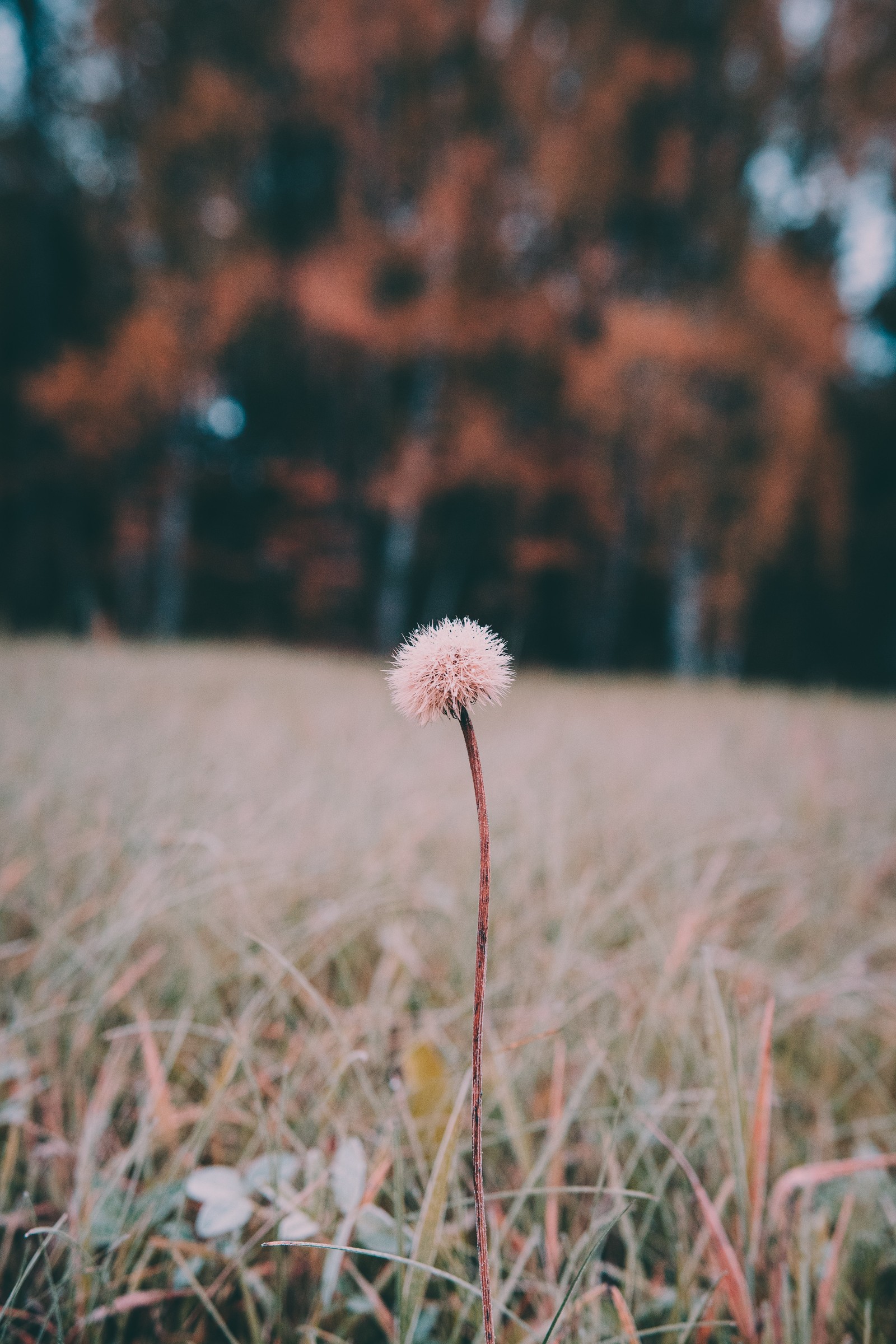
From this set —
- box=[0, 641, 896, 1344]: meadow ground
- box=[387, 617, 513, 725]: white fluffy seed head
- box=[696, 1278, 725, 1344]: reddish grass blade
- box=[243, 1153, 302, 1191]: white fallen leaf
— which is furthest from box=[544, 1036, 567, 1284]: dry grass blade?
box=[387, 617, 513, 725]: white fluffy seed head

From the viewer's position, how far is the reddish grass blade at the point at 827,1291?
1.83ft

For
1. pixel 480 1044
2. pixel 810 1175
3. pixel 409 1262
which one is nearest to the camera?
pixel 480 1044

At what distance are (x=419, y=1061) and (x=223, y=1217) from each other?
23 cm

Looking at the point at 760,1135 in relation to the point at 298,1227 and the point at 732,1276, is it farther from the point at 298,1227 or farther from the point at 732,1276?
the point at 298,1227

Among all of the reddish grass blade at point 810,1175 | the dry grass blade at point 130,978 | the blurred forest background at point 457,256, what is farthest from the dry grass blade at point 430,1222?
the blurred forest background at point 457,256

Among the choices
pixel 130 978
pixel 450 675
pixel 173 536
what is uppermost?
pixel 173 536

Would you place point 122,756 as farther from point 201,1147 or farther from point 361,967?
point 201,1147

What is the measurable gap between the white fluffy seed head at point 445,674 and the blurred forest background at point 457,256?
25.8ft

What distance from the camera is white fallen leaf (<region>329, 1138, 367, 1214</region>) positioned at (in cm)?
→ 55

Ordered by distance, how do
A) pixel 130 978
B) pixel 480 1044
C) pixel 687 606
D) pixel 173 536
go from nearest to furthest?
pixel 480 1044
pixel 130 978
pixel 687 606
pixel 173 536

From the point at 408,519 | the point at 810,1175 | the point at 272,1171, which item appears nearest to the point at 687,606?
the point at 408,519

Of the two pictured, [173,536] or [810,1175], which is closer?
[810,1175]

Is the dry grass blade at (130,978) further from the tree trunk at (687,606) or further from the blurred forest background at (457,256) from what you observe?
the tree trunk at (687,606)

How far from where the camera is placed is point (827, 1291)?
0.57m
